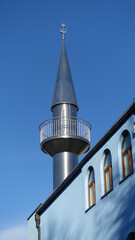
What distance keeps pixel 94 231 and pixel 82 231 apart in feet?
4.86

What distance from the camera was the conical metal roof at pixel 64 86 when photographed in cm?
3362

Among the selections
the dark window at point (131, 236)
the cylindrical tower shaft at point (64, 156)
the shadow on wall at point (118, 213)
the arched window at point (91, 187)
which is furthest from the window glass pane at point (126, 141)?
the cylindrical tower shaft at point (64, 156)

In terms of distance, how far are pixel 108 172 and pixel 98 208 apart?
1.45 m

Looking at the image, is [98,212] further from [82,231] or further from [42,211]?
[42,211]

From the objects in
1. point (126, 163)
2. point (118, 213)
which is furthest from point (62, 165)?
point (118, 213)

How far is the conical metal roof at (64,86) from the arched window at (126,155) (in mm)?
13651

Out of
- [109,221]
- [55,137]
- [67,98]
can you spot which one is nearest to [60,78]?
[67,98]

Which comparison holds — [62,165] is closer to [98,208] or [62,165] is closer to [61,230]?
[61,230]

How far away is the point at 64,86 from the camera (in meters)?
34.4

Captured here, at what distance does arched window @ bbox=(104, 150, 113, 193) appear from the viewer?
20981mm

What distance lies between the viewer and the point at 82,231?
901 inches

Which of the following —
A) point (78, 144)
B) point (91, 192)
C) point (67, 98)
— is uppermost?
point (67, 98)

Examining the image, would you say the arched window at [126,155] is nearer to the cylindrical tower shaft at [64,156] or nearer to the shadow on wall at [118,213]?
the shadow on wall at [118,213]

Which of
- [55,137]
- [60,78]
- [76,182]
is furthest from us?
[60,78]
